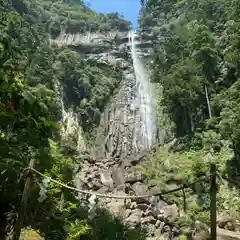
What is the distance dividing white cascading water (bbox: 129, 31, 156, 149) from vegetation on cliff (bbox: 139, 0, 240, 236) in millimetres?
1929

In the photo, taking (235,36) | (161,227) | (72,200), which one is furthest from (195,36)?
(72,200)

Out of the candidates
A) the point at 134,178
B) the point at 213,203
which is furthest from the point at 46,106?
the point at 134,178

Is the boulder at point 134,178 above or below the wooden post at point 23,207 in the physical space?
above

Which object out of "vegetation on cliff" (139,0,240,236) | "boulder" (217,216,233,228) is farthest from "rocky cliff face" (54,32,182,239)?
"boulder" (217,216,233,228)

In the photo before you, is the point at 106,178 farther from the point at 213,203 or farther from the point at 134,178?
the point at 213,203

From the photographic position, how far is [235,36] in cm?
1977

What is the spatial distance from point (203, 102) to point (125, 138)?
6.11 meters

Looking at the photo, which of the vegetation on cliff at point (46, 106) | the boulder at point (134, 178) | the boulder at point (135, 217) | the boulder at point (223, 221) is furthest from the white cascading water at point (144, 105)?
the boulder at point (223, 221)

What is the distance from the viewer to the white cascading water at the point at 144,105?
2480 centimetres

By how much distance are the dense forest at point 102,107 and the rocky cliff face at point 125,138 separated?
0.73m

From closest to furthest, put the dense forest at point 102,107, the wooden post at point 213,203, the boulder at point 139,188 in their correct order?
the wooden post at point 213,203, the dense forest at point 102,107, the boulder at point 139,188

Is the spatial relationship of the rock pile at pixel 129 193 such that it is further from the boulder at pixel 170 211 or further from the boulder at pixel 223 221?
the boulder at pixel 223 221

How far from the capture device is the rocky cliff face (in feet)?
47.4

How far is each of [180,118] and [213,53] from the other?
15.1 ft
